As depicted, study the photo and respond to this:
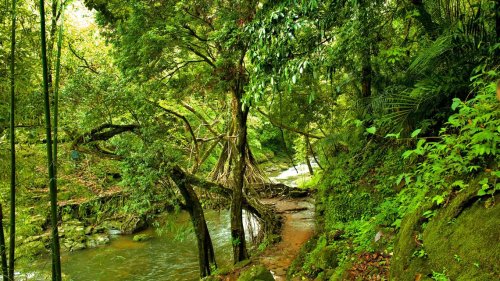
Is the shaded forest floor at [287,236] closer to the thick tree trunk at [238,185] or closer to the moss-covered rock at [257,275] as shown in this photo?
the thick tree trunk at [238,185]

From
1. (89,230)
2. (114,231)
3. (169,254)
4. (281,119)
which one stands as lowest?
(169,254)

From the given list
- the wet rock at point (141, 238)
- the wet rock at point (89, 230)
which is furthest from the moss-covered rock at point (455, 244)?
the wet rock at point (89, 230)

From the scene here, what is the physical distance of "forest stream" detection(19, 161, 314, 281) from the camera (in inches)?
301

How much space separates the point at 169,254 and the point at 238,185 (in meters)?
4.05

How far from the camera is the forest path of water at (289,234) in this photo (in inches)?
264

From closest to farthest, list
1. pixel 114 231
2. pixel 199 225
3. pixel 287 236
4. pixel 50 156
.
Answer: pixel 50 156, pixel 199 225, pixel 287 236, pixel 114 231

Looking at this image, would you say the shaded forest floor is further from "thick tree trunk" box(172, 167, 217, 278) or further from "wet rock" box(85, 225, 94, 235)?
"wet rock" box(85, 225, 94, 235)

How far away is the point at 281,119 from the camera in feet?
26.8

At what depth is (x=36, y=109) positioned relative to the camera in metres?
4.16

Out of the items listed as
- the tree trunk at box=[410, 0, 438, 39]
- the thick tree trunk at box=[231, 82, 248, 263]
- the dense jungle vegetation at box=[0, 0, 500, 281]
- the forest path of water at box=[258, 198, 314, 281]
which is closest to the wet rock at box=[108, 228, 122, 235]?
the dense jungle vegetation at box=[0, 0, 500, 281]

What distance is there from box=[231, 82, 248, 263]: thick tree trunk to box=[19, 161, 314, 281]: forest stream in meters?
0.56

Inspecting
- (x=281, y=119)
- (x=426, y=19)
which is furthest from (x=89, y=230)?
(x=426, y=19)

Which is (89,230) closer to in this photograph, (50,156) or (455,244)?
(50,156)

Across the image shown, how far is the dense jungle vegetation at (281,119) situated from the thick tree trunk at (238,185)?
43 millimetres
